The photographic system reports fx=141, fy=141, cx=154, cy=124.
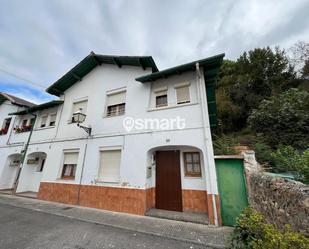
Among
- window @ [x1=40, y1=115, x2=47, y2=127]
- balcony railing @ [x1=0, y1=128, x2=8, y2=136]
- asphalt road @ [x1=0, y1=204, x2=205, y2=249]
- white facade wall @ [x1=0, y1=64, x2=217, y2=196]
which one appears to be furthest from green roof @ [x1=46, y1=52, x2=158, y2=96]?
asphalt road @ [x1=0, y1=204, x2=205, y2=249]

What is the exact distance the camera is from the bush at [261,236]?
1.64m

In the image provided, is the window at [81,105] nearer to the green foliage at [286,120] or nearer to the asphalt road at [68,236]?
the asphalt road at [68,236]

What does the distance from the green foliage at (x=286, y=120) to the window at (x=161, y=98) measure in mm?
6351

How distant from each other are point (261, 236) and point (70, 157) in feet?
Answer: 28.3

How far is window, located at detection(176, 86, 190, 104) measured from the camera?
20.3 ft

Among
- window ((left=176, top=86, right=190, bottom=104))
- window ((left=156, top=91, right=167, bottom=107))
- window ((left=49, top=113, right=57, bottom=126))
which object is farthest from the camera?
window ((left=49, top=113, right=57, bottom=126))

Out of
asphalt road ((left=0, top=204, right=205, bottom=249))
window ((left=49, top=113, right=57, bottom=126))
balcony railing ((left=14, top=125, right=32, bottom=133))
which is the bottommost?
asphalt road ((left=0, top=204, right=205, bottom=249))

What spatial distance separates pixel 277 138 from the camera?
7.99 m

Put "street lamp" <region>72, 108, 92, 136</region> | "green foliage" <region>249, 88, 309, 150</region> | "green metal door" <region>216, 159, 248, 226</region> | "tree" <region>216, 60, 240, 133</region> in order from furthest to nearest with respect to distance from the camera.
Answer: "tree" <region>216, 60, 240, 133</region>
"green foliage" <region>249, 88, 309, 150</region>
"street lamp" <region>72, 108, 92, 136</region>
"green metal door" <region>216, 159, 248, 226</region>

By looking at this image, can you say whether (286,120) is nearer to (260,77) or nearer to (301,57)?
(260,77)

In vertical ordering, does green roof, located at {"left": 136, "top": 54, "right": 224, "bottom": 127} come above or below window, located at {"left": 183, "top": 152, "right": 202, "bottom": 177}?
above

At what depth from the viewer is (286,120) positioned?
7.83 metres

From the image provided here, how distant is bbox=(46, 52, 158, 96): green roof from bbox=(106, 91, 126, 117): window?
5.78 ft

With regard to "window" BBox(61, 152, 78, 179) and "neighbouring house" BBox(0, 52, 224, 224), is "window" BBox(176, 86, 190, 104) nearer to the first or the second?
"neighbouring house" BBox(0, 52, 224, 224)
